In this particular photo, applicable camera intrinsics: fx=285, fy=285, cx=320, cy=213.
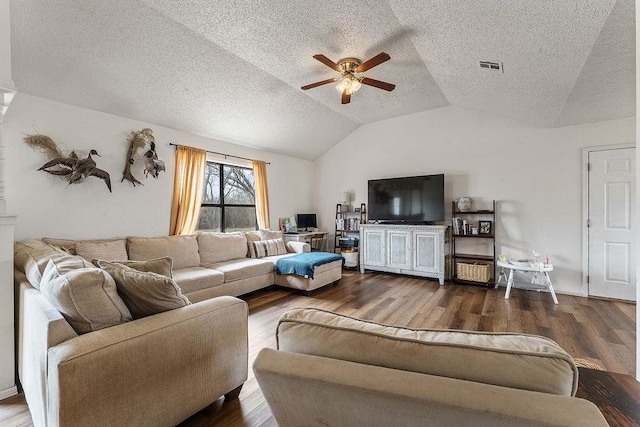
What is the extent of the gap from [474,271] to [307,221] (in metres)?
3.22

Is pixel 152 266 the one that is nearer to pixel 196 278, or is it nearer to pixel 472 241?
pixel 196 278

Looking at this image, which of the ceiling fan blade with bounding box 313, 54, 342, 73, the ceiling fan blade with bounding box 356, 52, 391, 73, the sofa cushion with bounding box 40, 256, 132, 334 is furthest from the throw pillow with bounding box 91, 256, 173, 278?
the ceiling fan blade with bounding box 356, 52, 391, 73

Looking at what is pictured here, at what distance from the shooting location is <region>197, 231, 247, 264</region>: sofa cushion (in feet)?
13.0

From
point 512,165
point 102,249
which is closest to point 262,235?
point 102,249

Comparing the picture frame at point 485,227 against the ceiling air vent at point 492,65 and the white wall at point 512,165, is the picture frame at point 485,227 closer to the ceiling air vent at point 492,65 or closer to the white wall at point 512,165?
the white wall at point 512,165

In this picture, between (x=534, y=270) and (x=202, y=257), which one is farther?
(x=202, y=257)

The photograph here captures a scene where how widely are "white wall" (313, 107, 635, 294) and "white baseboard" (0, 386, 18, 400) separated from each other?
17.3 ft

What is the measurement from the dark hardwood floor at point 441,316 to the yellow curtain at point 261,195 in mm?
1527

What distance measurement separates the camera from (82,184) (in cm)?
323

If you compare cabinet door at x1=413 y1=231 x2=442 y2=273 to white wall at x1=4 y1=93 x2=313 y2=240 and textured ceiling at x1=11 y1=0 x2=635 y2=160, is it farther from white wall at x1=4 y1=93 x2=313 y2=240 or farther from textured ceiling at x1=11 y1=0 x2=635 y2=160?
white wall at x1=4 y1=93 x2=313 y2=240

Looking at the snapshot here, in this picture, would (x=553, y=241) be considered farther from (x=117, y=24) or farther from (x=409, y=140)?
(x=117, y=24)

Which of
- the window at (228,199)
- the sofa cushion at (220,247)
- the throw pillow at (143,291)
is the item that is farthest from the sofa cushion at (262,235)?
the throw pillow at (143,291)

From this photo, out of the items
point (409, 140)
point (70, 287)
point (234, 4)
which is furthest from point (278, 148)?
point (70, 287)

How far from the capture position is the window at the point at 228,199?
467cm
